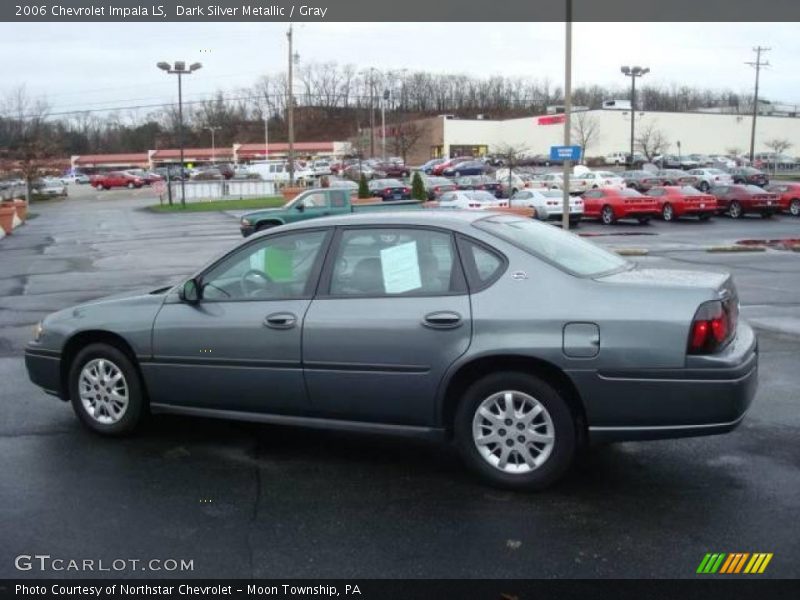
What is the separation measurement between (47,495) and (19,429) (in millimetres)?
1531

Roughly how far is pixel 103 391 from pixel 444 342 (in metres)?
2.55

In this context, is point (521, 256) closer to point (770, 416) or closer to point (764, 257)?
point (770, 416)

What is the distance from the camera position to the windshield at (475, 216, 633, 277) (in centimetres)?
507

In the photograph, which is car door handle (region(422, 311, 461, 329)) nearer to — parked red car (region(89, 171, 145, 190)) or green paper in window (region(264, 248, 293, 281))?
green paper in window (region(264, 248, 293, 281))

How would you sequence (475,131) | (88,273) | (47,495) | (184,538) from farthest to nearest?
(475,131), (88,273), (47,495), (184,538)

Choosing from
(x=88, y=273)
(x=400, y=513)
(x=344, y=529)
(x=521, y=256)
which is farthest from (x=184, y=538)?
(x=88, y=273)

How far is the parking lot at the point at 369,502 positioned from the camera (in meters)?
4.07

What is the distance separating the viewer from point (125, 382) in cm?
584

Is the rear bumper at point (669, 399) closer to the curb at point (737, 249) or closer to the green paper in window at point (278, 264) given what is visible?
the green paper in window at point (278, 264)

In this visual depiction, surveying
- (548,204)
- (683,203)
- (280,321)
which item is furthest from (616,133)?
(280,321)

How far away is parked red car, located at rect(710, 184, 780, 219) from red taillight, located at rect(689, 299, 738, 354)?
32.8 metres

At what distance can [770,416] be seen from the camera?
6.37 m

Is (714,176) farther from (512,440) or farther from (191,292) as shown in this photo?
(512,440)

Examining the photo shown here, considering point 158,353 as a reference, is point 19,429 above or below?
below
